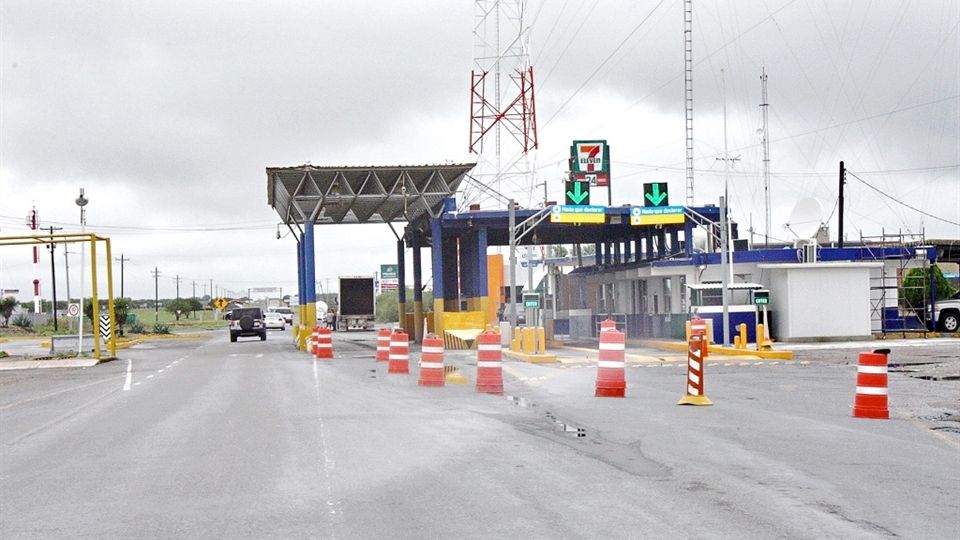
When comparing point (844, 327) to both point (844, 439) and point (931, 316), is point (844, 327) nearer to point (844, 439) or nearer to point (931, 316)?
point (931, 316)

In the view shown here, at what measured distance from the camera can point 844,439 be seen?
13.1m

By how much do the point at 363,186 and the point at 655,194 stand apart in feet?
41.1

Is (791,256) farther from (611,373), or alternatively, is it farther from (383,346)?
(611,373)

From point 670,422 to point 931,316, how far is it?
35310mm

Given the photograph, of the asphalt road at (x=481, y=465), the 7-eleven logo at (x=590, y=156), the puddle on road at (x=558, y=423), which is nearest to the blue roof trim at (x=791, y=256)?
the 7-eleven logo at (x=590, y=156)

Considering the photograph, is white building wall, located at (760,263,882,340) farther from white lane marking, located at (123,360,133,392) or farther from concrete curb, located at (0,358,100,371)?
concrete curb, located at (0,358,100,371)

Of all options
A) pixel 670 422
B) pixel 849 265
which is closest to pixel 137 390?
pixel 670 422

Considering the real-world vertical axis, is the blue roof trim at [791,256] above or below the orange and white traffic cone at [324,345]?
above

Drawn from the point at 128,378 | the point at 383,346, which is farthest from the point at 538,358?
the point at 128,378

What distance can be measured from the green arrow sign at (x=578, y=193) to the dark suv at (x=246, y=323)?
20569 millimetres

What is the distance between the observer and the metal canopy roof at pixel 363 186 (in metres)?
45.8

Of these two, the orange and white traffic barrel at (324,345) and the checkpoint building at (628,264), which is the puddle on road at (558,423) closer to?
the checkpoint building at (628,264)

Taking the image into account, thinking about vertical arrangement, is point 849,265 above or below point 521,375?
above

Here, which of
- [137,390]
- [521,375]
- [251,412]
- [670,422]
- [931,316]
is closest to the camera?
[670,422]
